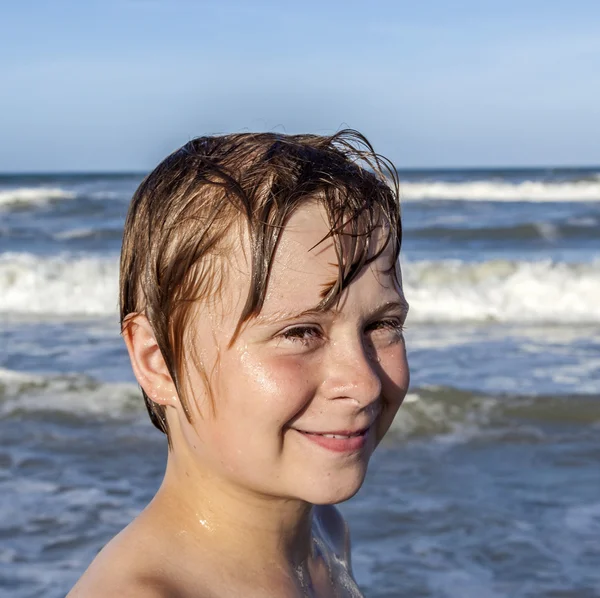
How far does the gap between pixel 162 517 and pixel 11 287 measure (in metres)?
10.7

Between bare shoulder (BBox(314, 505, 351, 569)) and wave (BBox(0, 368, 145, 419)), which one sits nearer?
bare shoulder (BBox(314, 505, 351, 569))

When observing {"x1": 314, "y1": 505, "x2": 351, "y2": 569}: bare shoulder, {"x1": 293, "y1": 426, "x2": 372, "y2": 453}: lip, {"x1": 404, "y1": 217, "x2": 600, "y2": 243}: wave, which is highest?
{"x1": 293, "y1": 426, "x2": 372, "y2": 453}: lip

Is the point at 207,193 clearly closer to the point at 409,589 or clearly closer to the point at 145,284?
the point at 145,284

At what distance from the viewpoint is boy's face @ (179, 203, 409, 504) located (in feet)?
5.24

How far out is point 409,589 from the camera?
366 cm

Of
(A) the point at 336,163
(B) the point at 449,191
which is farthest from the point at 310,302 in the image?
→ (B) the point at 449,191

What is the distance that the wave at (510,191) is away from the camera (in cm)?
Result: 2742

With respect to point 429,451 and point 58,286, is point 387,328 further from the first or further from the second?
point 58,286

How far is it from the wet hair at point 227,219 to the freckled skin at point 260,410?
23 millimetres

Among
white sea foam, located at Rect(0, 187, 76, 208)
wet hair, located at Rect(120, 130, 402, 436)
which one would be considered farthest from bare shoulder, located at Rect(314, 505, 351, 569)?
white sea foam, located at Rect(0, 187, 76, 208)

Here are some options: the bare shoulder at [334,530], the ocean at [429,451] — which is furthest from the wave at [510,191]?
the bare shoulder at [334,530]

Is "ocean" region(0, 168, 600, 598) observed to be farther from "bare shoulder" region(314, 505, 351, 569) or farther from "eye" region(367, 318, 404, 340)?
"eye" region(367, 318, 404, 340)

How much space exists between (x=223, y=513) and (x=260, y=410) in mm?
316

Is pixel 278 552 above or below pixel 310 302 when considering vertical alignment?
below
